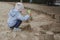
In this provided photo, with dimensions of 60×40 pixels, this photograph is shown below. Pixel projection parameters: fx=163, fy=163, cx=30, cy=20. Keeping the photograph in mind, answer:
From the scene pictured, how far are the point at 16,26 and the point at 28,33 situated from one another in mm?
262

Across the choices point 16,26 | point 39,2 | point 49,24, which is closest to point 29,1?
point 39,2

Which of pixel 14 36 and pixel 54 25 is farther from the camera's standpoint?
pixel 54 25

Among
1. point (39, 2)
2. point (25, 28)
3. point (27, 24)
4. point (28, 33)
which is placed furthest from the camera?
point (39, 2)

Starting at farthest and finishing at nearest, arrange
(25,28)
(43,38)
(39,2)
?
(39,2) < (25,28) < (43,38)

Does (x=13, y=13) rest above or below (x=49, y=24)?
above

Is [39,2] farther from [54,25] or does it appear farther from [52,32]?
[52,32]

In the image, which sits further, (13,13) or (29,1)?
(29,1)

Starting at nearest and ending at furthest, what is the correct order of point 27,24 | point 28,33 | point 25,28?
point 28,33 → point 25,28 → point 27,24

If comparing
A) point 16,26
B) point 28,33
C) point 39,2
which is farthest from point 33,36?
point 39,2

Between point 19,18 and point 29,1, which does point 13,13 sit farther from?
point 29,1

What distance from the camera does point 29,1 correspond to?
21.5 ft

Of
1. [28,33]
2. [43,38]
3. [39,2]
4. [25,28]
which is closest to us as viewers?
[43,38]

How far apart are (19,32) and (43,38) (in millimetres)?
453

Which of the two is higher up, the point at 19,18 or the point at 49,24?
the point at 19,18
